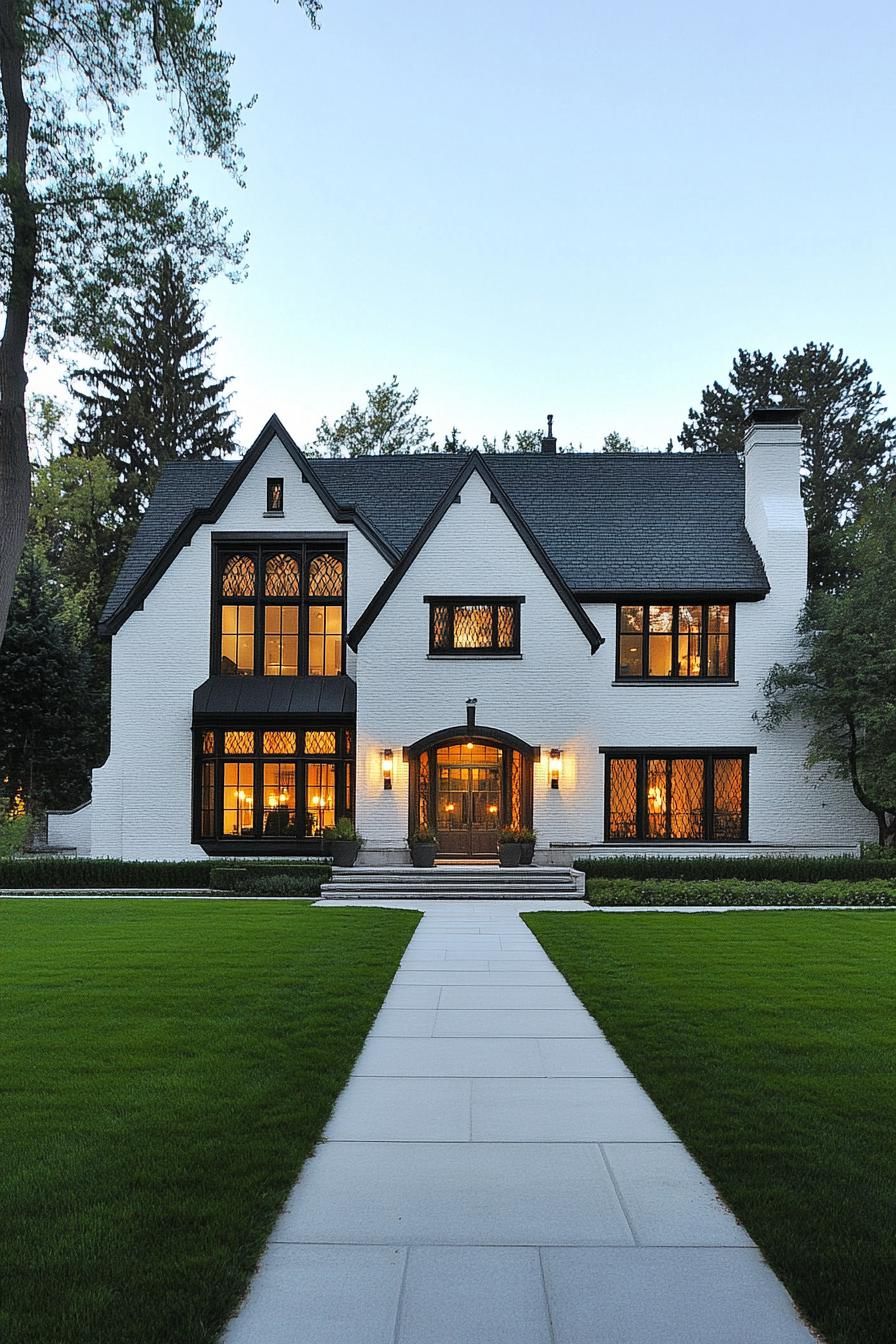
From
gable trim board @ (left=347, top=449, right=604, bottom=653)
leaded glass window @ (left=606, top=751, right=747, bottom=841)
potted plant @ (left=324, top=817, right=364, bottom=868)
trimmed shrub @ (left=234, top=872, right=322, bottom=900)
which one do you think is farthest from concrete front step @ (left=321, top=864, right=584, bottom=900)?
gable trim board @ (left=347, top=449, right=604, bottom=653)

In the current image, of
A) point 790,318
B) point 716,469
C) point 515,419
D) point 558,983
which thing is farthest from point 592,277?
point 558,983

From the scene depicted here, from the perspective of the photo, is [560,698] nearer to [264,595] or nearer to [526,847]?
[526,847]

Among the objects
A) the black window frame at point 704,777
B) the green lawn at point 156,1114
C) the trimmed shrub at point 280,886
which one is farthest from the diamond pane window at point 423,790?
the green lawn at point 156,1114

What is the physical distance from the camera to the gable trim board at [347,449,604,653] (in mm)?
24578

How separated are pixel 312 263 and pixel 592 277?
47.5m

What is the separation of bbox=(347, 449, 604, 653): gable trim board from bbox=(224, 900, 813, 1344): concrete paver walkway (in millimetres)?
17379

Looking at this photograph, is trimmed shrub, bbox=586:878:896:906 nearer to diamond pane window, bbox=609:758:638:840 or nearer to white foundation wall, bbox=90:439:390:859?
diamond pane window, bbox=609:758:638:840

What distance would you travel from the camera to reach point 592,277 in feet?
520

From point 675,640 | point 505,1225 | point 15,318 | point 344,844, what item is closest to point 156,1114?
point 505,1225

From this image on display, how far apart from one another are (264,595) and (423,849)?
7.98m

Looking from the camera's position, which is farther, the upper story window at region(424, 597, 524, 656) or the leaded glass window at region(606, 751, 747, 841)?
the leaded glass window at region(606, 751, 747, 841)

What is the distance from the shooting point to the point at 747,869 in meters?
22.1

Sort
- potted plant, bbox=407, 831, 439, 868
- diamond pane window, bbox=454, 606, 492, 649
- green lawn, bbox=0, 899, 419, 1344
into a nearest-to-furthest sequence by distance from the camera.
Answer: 1. green lawn, bbox=0, 899, 419, 1344
2. potted plant, bbox=407, 831, 439, 868
3. diamond pane window, bbox=454, 606, 492, 649

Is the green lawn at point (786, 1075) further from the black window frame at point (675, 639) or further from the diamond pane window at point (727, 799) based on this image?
the black window frame at point (675, 639)
